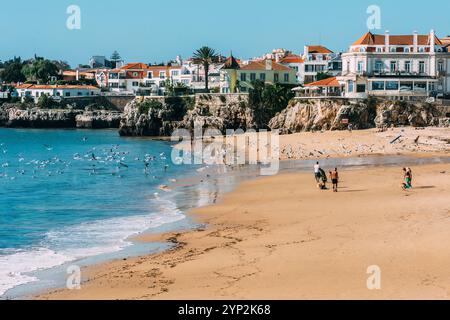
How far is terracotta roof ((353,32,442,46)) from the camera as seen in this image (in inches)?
3418

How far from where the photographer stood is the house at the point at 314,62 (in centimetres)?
→ 11981

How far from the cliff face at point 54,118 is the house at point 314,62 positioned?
32.7 m

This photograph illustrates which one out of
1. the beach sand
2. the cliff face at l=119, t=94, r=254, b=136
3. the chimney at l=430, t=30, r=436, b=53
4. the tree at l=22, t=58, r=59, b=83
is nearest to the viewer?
the beach sand

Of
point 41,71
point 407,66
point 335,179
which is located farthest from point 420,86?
point 41,71

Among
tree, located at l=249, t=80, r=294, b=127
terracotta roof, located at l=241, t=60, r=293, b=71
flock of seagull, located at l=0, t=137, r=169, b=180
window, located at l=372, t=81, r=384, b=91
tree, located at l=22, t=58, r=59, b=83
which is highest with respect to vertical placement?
tree, located at l=22, t=58, r=59, b=83

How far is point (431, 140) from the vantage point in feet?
216

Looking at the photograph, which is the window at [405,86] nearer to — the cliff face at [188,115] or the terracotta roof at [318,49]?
the cliff face at [188,115]

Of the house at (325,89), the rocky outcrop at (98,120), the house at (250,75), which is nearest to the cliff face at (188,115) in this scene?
the house at (250,75)

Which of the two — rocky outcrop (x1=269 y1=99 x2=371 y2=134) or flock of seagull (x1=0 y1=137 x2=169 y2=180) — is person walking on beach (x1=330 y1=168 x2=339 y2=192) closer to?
flock of seagull (x1=0 y1=137 x2=169 y2=180)

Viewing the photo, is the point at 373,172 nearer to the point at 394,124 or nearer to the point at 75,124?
the point at 394,124

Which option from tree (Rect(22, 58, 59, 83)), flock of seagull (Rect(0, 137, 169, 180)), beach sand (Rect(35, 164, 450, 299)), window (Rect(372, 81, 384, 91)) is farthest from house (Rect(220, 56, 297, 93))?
tree (Rect(22, 58, 59, 83))

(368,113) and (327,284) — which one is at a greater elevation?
(368,113)
